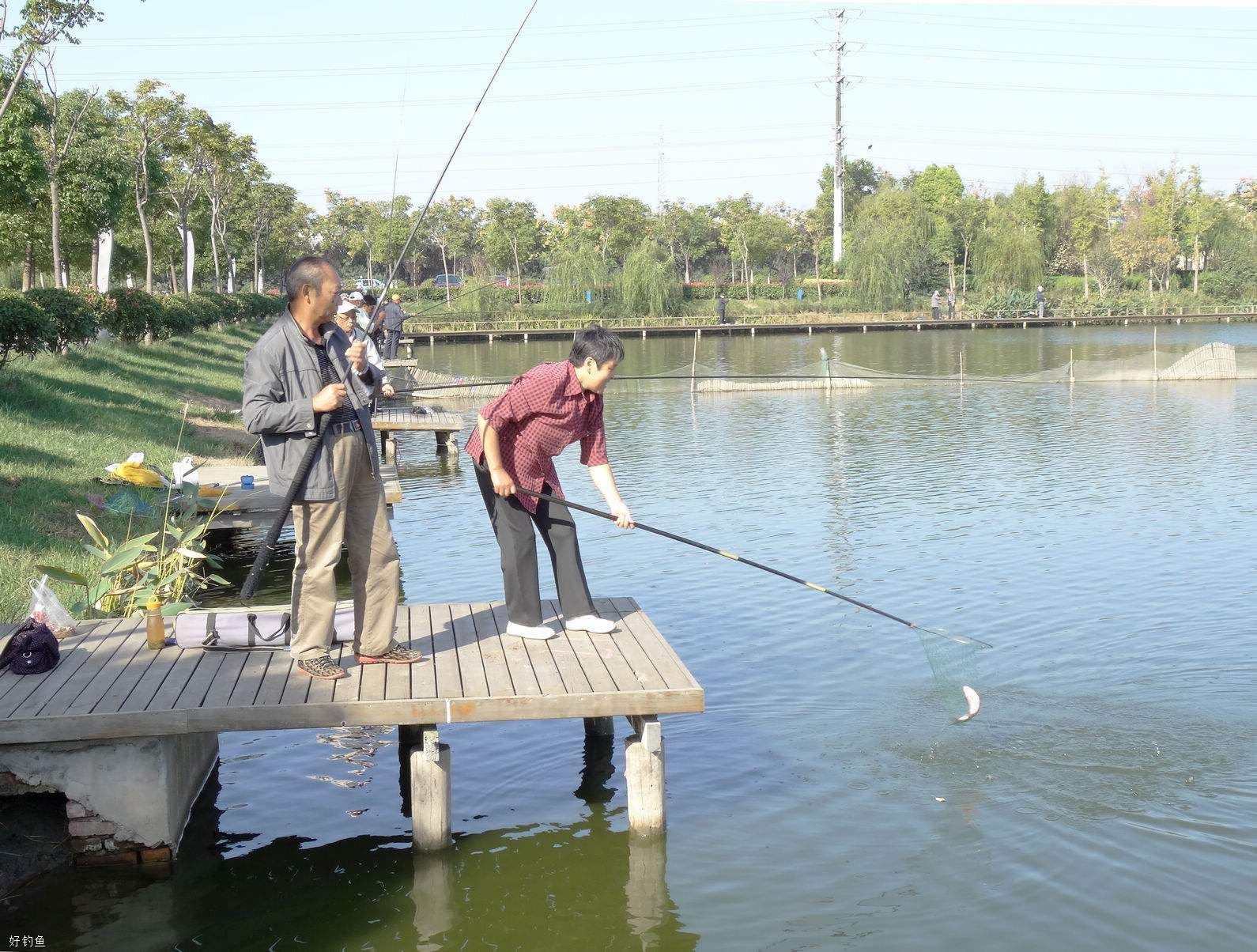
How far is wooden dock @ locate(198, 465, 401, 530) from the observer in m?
9.72

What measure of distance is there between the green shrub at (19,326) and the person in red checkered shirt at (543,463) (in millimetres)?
10308

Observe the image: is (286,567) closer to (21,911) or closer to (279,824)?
(279,824)

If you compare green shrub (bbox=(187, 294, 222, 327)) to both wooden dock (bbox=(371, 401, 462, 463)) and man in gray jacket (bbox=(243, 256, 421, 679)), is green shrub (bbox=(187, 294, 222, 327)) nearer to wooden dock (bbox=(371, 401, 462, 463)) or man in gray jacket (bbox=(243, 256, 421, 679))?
wooden dock (bbox=(371, 401, 462, 463))

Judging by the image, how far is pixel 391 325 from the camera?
2320 cm

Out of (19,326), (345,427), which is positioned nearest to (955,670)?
(345,427)

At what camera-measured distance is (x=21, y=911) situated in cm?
483

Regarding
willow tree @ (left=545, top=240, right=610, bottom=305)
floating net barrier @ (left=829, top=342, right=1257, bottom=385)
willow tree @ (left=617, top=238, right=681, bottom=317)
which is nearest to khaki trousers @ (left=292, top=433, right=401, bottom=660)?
floating net barrier @ (left=829, top=342, right=1257, bottom=385)

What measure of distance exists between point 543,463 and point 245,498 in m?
5.02

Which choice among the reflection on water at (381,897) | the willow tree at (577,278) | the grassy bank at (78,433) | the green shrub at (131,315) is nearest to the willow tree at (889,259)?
the willow tree at (577,278)

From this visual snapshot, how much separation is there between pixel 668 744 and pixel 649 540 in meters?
5.02

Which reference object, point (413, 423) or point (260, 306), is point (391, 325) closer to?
point (413, 423)

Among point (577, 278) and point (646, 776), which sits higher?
point (577, 278)

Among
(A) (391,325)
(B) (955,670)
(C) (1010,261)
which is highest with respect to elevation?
Result: (C) (1010,261)

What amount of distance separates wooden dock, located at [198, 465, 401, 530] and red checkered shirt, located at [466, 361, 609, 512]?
3446 mm
